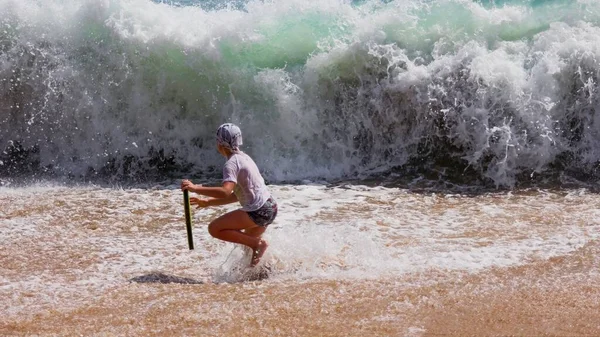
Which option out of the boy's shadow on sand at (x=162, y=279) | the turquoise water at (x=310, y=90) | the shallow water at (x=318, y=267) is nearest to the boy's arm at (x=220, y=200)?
the shallow water at (x=318, y=267)

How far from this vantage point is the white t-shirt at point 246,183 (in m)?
6.08

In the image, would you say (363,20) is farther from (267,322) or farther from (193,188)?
(267,322)

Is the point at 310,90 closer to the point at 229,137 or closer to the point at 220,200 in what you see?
the point at 229,137

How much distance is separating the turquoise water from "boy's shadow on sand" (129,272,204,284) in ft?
13.7

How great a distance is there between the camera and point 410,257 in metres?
6.77

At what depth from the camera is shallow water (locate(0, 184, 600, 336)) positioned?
5234mm

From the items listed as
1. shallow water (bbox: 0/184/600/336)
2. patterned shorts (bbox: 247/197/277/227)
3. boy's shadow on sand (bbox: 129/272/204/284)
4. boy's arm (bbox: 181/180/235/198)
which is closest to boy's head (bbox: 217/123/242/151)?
boy's arm (bbox: 181/180/235/198)

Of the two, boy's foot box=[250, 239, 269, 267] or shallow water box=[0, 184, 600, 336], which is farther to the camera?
boy's foot box=[250, 239, 269, 267]

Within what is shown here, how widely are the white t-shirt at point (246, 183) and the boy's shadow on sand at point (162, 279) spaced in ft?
2.55

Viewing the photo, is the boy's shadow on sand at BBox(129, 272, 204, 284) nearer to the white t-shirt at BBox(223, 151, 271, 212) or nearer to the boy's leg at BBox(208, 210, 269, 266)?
the boy's leg at BBox(208, 210, 269, 266)

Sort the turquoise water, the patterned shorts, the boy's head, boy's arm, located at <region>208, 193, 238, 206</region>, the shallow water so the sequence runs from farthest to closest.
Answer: the turquoise water, the patterned shorts, the boy's head, boy's arm, located at <region>208, 193, 238, 206</region>, the shallow water

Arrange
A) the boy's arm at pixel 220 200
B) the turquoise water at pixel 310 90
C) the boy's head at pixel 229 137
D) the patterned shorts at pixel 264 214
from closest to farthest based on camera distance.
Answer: the boy's arm at pixel 220 200, the boy's head at pixel 229 137, the patterned shorts at pixel 264 214, the turquoise water at pixel 310 90

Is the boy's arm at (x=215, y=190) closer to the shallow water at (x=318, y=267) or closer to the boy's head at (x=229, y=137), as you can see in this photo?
the boy's head at (x=229, y=137)

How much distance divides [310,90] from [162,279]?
219 inches
